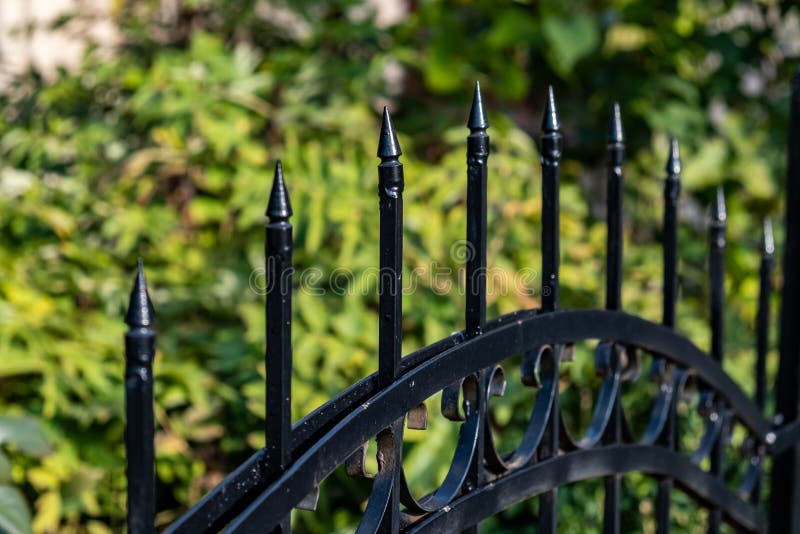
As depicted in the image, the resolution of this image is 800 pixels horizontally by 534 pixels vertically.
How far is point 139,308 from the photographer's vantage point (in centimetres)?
68

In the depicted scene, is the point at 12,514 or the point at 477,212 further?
the point at 12,514

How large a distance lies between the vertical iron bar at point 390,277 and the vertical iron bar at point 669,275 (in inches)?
21.6

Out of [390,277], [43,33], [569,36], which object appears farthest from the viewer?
[43,33]

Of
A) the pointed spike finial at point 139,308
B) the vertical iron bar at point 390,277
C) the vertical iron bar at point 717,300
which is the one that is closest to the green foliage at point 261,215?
the vertical iron bar at point 717,300

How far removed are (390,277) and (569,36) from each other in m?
2.12

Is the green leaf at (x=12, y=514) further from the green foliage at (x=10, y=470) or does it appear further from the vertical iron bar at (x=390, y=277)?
the vertical iron bar at (x=390, y=277)

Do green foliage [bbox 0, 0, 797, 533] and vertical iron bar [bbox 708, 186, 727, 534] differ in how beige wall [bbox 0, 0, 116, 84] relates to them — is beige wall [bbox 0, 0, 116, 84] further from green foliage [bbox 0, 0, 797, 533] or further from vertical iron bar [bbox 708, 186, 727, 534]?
vertical iron bar [bbox 708, 186, 727, 534]

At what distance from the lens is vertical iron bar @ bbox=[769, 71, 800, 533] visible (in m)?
1.66

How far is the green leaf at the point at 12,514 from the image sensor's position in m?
1.23

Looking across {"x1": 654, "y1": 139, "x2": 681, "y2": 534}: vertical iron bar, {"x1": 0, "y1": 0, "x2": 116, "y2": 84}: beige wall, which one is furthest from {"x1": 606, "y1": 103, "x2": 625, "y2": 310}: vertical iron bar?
{"x1": 0, "y1": 0, "x2": 116, "y2": 84}: beige wall

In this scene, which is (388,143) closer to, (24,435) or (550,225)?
(550,225)

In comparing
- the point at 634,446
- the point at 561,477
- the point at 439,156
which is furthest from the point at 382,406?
the point at 439,156

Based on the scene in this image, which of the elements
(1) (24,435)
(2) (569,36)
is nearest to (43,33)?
(2) (569,36)

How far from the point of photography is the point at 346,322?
2211mm
